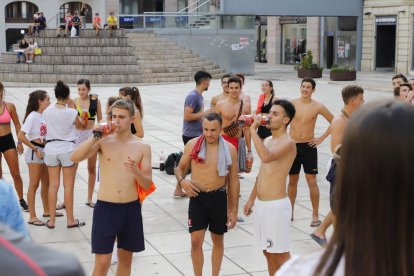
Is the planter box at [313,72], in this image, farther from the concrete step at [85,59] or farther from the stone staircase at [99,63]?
the concrete step at [85,59]

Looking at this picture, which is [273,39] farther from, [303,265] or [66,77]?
[303,265]

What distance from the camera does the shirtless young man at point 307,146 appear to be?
8883 mm

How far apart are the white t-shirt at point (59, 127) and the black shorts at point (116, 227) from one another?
2.57m

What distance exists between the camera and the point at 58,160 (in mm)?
8516

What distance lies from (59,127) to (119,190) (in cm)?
265

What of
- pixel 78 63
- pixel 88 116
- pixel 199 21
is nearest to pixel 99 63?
pixel 78 63

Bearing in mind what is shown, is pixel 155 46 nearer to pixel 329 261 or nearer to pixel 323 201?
pixel 323 201

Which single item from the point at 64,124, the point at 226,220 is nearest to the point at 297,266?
the point at 226,220

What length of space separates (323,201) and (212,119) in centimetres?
413

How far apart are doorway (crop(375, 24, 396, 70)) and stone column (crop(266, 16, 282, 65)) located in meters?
13.0

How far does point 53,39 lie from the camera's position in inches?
1387

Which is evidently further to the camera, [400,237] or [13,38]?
[13,38]

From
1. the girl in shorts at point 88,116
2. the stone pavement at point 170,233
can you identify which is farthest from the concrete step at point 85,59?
the girl in shorts at point 88,116

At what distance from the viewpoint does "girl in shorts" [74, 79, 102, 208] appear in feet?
31.5
